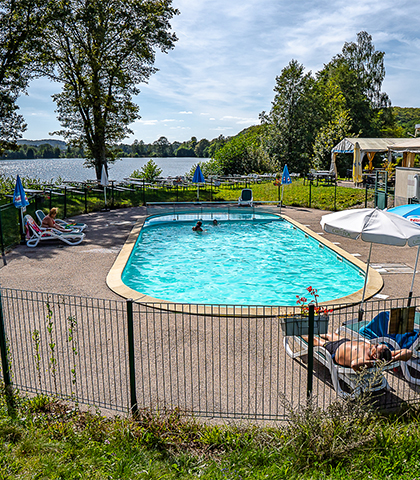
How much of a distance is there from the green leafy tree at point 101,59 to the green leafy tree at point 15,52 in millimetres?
1081

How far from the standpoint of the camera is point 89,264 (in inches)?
444

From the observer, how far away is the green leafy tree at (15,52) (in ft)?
74.5

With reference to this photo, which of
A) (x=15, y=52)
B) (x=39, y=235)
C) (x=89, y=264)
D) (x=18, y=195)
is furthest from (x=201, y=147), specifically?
(x=89, y=264)

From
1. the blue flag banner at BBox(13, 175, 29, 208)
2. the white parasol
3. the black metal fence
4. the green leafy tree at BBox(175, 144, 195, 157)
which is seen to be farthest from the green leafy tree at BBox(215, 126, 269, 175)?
the green leafy tree at BBox(175, 144, 195, 157)

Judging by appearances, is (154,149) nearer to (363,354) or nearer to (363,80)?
(363,80)

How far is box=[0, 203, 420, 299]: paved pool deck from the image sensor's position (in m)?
9.13

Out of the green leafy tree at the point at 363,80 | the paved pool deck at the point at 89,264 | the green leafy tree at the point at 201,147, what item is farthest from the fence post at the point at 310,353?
the green leafy tree at the point at 201,147

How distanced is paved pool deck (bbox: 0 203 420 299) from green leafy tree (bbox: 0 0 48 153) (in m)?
13.8

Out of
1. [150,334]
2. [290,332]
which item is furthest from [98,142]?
[290,332]

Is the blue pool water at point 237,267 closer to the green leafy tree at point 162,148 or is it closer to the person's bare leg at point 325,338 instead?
the person's bare leg at point 325,338

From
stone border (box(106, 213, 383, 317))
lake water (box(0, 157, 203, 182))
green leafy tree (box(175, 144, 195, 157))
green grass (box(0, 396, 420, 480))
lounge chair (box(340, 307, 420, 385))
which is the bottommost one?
green grass (box(0, 396, 420, 480))

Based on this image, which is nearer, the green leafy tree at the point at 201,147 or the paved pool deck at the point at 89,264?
the paved pool deck at the point at 89,264

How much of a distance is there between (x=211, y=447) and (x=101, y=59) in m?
27.8

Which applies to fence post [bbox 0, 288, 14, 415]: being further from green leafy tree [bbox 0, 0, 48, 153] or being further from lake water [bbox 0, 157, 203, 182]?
lake water [bbox 0, 157, 203, 182]
